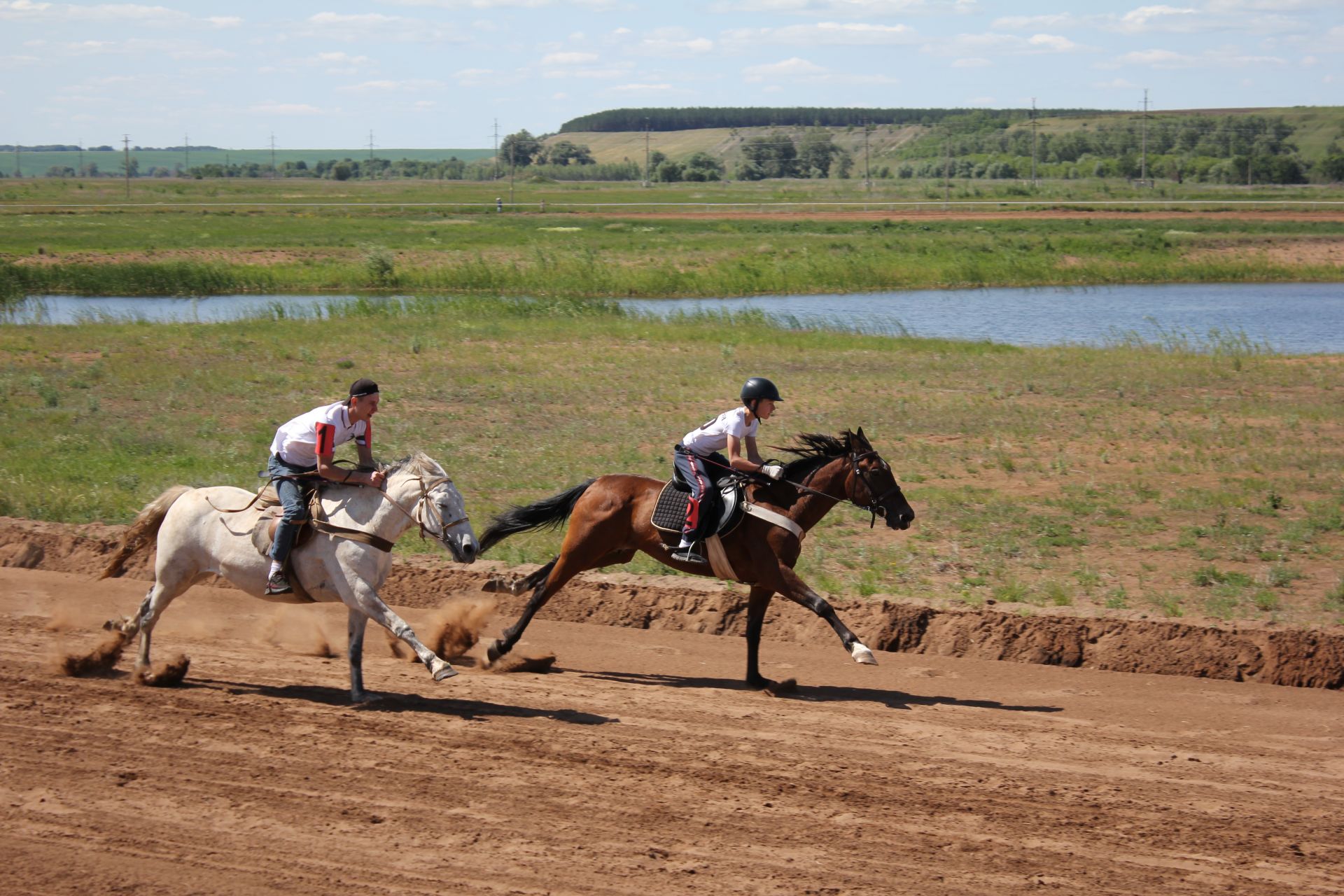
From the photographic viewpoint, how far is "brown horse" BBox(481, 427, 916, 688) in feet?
33.3

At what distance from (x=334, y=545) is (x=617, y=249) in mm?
48244

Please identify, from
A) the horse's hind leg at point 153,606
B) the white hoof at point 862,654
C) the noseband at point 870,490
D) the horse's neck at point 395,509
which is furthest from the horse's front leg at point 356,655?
the noseband at point 870,490

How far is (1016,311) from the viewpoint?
42.1 metres

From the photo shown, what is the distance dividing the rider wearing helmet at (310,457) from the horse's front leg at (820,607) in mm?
3309

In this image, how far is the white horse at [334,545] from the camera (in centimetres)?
924

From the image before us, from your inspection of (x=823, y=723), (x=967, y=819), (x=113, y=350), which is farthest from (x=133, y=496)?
(x=113, y=350)

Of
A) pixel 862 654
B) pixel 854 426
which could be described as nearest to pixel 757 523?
pixel 862 654

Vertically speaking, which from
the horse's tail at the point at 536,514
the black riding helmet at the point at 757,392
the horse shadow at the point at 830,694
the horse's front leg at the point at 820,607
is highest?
the black riding helmet at the point at 757,392

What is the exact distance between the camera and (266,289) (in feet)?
152

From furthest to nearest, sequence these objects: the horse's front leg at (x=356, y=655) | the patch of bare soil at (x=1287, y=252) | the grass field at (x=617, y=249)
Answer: the patch of bare soil at (x=1287, y=252) < the grass field at (x=617, y=249) < the horse's front leg at (x=356, y=655)

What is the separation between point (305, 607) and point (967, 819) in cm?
738

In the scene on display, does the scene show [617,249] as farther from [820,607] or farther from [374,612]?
[374,612]

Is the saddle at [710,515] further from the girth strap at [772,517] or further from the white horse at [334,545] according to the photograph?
the white horse at [334,545]

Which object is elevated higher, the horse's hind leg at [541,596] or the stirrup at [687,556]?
the stirrup at [687,556]
